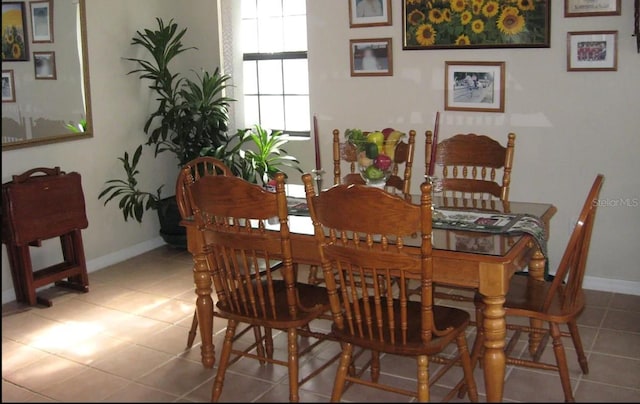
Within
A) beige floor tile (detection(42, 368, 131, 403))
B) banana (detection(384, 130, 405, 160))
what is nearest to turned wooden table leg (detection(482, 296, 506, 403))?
banana (detection(384, 130, 405, 160))

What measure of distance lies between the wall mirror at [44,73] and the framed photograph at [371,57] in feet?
5.70

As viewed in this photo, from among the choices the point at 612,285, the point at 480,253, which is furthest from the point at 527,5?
the point at 480,253

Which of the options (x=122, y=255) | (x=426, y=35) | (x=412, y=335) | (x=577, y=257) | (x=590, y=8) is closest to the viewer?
(x=412, y=335)

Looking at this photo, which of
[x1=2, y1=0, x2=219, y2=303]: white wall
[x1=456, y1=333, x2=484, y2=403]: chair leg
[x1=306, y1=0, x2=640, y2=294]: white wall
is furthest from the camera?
[x1=2, y1=0, x2=219, y2=303]: white wall

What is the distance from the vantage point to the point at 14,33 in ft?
14.0

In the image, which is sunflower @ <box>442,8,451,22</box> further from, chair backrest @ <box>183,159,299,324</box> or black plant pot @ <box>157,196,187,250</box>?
black plant pot @ <box>157,196,187,250</box>

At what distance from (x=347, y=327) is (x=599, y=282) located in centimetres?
225

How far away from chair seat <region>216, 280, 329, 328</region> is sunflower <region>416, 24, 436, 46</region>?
2.05m

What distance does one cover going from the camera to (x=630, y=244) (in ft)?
14.0

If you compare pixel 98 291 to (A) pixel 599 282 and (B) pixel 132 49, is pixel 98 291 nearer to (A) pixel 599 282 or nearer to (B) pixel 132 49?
(B) pixel 132 49

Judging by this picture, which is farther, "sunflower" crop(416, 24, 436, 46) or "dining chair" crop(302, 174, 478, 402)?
"sunflower" crop(416, 24, 436, 46)

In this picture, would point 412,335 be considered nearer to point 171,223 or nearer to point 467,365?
point 467,365

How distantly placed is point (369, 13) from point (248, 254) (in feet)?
7.83

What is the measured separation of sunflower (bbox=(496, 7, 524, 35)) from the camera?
14.0 feet
